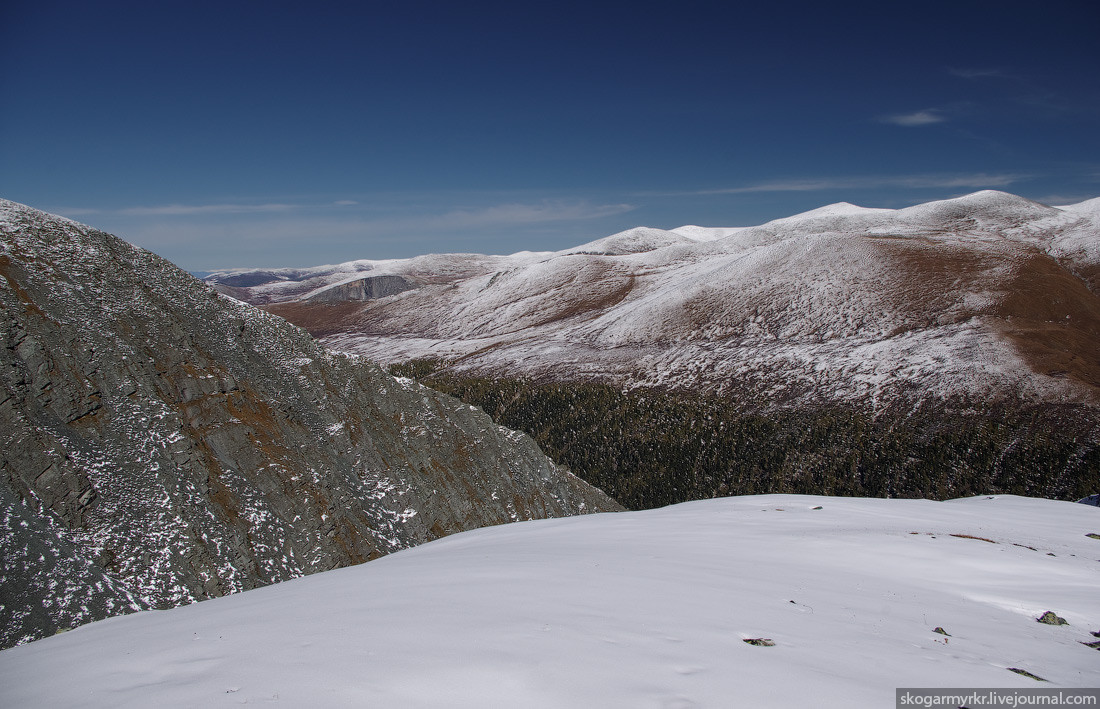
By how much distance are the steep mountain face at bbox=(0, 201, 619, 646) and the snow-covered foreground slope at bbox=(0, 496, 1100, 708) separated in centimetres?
1000

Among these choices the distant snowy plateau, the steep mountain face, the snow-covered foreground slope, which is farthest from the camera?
the distant snowy plateau

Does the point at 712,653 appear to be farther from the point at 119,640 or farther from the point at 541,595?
→ the point at 119,640

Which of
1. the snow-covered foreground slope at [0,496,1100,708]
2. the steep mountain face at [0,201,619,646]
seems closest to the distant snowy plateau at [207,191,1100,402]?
the steep mountain face at [0,201,619,646]

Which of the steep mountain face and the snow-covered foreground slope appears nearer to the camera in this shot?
the snow-covered foreground slope

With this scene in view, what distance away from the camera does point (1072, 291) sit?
86438 mm

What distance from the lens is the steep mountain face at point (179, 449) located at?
15.1m

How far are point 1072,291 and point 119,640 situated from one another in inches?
4747

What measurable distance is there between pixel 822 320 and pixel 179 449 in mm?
91898

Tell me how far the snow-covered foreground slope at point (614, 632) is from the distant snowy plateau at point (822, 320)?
216 feet

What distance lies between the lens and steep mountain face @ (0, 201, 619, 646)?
15102mm

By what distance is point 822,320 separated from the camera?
89.3 m

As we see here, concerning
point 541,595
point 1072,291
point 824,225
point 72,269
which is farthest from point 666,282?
point 541,595

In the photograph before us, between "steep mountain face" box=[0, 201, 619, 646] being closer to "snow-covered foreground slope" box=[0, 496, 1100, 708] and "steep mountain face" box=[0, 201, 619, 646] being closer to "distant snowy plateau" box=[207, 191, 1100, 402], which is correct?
"snow-covered foreground slope" box=[0, 496, 1100, 708]

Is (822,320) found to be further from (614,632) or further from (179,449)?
(614,632)
